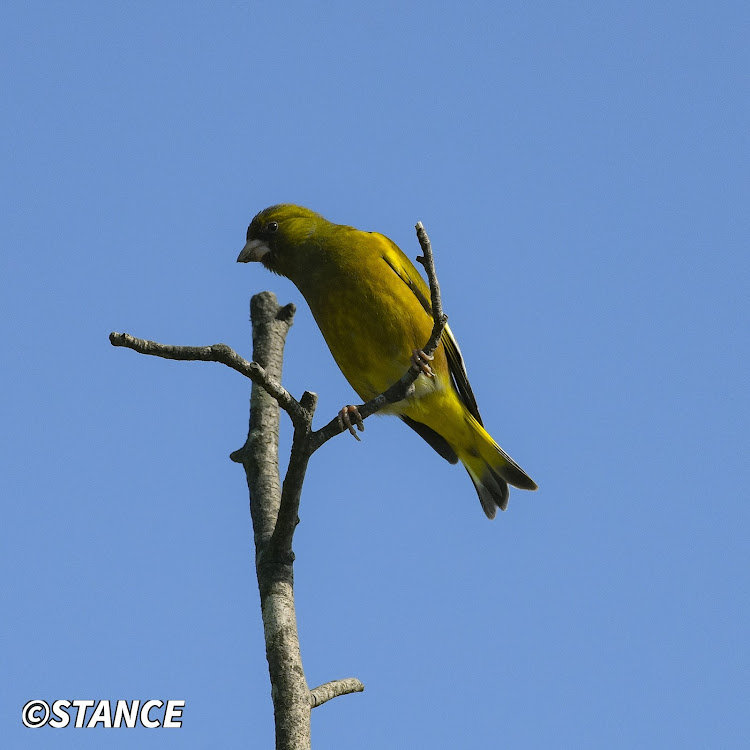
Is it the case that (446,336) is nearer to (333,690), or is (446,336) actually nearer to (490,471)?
(490,471)

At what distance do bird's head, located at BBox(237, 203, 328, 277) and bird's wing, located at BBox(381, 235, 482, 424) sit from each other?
0.55m

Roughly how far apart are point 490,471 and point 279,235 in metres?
2.08

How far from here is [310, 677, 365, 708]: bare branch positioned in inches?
118

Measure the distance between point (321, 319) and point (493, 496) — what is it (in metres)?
1.75

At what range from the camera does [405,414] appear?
567 centimetres

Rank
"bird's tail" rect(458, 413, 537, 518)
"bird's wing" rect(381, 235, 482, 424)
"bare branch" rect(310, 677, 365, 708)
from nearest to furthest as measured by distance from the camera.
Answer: "bare branch" rect(310, 677, 365, 708) → "bird's wing" rect(381, 235, 482, 424) → "bird's tail" rect(458, 413, 537, 518)

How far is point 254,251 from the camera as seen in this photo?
5.79 metres

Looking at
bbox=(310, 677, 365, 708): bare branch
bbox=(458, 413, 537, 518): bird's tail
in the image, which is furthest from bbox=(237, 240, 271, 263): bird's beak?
bbox=(310, 677, 365, 708): bare branch

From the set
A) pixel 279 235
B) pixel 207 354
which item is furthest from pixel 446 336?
pixel 207 354

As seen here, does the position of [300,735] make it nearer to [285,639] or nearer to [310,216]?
[285,639]

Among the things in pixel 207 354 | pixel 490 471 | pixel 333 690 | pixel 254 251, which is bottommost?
pixel 333 690

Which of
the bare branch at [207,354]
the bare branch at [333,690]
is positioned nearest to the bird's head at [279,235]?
the bare branch at [207,354]

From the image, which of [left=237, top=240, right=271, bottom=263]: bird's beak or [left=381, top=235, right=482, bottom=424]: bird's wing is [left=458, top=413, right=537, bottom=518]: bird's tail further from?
[left=237, top=240, right=271, bottom=263]: bird's beak

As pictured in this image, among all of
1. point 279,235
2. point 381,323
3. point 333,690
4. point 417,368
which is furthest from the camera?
point 279,235
